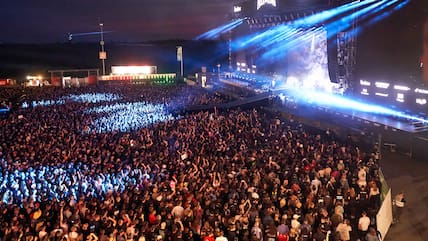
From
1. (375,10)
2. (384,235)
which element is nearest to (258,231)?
(384,235)

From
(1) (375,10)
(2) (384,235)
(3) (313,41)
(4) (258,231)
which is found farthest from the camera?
(3) (313,41)

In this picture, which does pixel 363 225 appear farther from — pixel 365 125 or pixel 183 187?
pixel 365 125

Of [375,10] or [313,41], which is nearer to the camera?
[375,10]

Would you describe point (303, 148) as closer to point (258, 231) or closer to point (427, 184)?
point (427, 184)

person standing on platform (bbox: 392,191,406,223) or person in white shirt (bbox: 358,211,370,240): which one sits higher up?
person in white shirt (bbox: 358,211,370,240)

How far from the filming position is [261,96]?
985 inches

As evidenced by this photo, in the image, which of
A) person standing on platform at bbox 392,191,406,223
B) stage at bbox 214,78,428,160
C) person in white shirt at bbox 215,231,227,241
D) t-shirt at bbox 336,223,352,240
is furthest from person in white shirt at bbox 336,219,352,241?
stage at bbox 214,78,428,160

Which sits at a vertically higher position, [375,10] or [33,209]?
[375,10]

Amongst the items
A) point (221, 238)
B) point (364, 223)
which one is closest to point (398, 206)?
point (364, 223)

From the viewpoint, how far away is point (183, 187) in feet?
31.1

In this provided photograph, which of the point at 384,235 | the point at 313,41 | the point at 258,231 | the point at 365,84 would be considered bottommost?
the point at 384,235

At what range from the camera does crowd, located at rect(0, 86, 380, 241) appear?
25.4 feet

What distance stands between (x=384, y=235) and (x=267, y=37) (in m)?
27.6

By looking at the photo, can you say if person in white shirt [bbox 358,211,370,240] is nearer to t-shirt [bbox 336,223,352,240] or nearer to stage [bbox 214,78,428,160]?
t-shirt [bbox 336,223,352,240]
